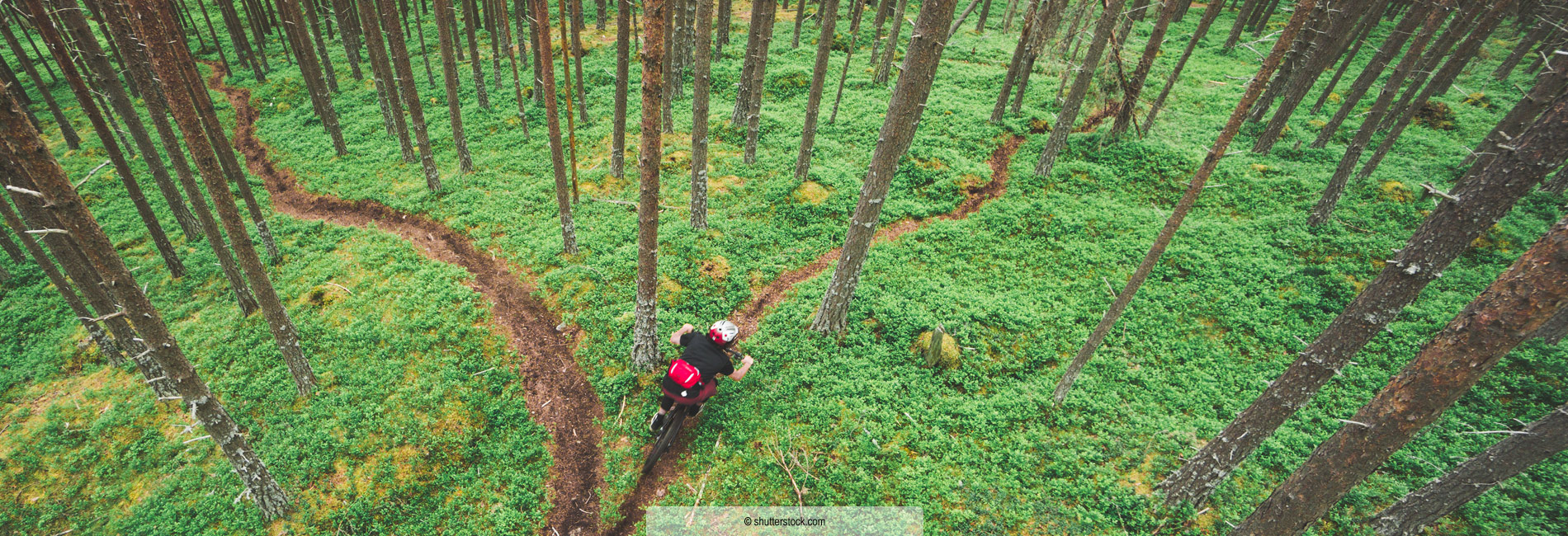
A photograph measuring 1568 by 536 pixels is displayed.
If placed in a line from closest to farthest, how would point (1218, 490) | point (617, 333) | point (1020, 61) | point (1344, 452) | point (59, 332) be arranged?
point (1344, 452) → point (1218, 490) → point (617, 333) → point (59, 332) → point (1020, 61)

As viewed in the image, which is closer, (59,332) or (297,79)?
(59,332)

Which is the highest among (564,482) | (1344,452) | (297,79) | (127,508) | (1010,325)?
(1344,452)

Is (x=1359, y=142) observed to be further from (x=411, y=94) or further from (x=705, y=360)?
(x=411, y=94)

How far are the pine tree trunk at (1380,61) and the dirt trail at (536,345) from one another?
83.4 feet

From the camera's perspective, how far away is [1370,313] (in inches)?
270

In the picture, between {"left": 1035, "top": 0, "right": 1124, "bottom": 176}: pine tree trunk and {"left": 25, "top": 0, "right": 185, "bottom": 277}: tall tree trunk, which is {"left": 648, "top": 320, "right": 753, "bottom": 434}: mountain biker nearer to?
{"left": 25, "top": 0, "right": 185, "bottom": 277}: tall tree trunk

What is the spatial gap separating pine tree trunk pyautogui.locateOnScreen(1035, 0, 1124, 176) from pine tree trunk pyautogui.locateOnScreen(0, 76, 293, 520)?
19.8 m

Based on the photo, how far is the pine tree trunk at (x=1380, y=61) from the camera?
1667 centimetres

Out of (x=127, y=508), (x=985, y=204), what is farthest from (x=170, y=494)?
(x=985, y=204)

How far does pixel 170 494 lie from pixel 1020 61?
84.0 feet

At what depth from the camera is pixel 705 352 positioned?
28.7ft

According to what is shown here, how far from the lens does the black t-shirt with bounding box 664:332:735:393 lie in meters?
8.62

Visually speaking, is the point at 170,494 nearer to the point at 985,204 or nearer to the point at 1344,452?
the point at 1344,452

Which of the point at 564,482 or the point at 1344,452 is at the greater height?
the point at 1344,452
